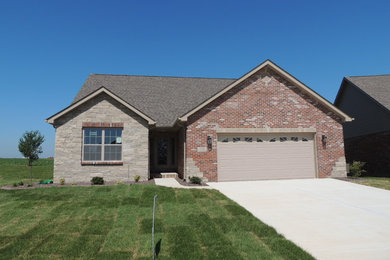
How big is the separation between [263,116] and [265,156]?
7.88ft

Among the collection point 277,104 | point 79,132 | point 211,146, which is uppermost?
point 277,104

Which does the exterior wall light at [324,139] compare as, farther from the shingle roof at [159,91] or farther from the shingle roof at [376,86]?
the shingle roof at [159,91]

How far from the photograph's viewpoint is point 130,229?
561 centimetres

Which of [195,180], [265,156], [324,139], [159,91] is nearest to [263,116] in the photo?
[265,156]

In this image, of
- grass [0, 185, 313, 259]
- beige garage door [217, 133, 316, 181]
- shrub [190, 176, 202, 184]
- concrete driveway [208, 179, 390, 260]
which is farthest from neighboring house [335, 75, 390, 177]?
grass [0, 185, 313, 259]

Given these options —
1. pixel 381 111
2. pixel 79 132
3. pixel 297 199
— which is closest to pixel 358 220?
pixel 297 199

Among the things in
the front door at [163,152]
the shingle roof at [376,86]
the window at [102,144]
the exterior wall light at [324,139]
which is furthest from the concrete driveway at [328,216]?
the shingle roof at [376,86]

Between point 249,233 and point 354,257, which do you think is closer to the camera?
point 354,257

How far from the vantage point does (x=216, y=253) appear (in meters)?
4.32

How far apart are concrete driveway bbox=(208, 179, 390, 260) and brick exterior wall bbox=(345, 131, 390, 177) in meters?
8.44

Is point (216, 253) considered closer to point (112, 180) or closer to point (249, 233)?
point (249, 233)

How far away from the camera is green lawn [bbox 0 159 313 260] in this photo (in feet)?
14.4

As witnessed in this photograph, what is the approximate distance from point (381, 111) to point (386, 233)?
15750 millimetres

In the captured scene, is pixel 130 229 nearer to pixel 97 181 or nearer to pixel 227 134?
pixel 97 181
